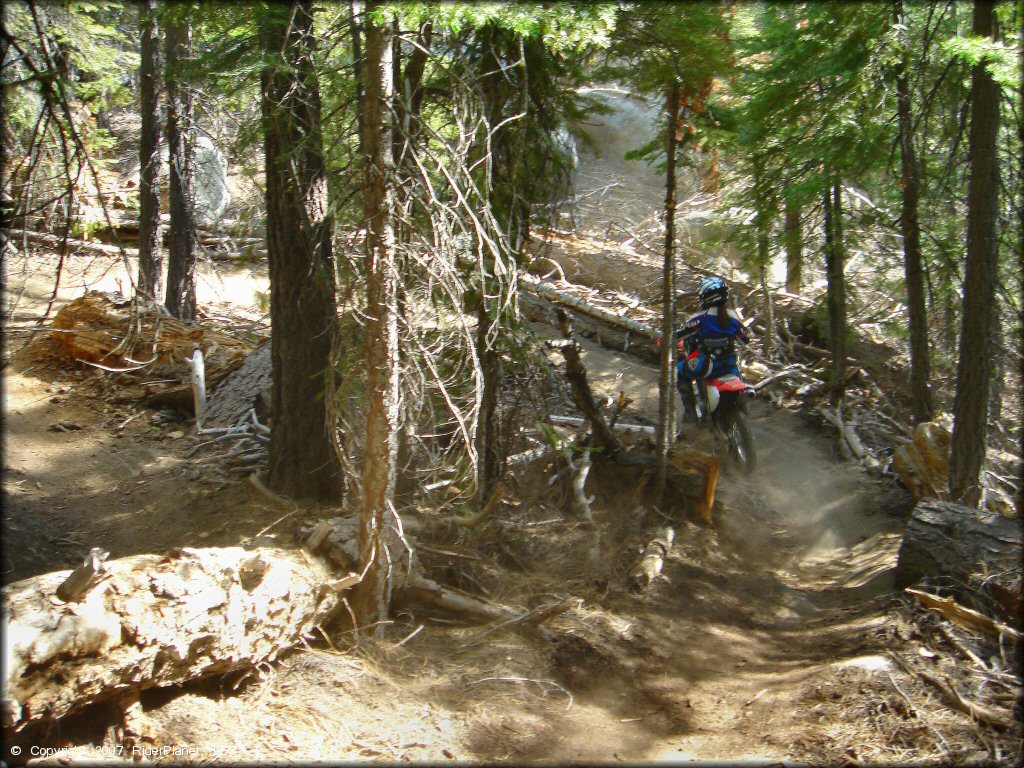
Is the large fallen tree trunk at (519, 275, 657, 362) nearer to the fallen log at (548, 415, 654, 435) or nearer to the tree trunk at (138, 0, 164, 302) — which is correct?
the fallen log at (548, 415, 654, 435)

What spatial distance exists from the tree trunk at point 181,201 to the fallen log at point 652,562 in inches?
329

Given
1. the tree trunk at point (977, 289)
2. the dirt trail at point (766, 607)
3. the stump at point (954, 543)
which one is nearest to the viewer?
the dirt trail at point (766, 607)

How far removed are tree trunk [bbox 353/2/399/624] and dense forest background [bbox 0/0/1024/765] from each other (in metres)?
0.02

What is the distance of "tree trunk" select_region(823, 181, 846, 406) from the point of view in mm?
10734

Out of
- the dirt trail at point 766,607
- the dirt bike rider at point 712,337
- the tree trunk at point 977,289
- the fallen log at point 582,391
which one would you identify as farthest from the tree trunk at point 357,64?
the tree trunk at point 977,289

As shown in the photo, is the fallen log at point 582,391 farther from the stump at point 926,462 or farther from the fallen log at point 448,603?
the stump at point 926,462

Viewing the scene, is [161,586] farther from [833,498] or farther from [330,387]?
[833,498]

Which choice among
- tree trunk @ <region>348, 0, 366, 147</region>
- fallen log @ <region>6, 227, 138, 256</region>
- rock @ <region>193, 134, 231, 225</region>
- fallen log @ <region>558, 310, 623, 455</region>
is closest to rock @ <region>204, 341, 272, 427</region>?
fallen log @ <region>6, 227, 138, 256</region>

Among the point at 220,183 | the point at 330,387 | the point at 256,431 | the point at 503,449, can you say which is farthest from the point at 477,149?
the point at 220,183

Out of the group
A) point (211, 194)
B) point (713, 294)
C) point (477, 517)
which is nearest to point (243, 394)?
point (477, 517)

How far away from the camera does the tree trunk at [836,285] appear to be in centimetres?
1073

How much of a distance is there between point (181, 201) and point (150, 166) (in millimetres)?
694

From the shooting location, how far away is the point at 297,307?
22.6ft

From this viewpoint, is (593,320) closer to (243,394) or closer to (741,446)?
(741,446)
